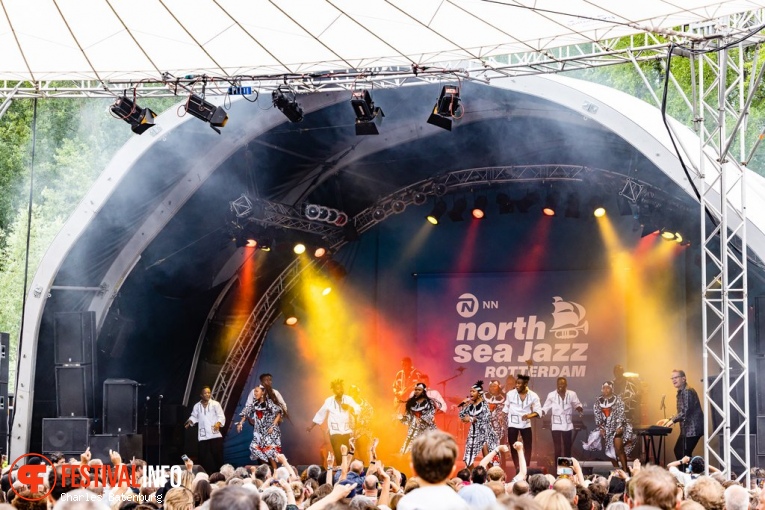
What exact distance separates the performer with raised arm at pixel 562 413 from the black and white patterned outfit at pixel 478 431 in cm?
107

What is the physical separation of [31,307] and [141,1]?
19.1ft

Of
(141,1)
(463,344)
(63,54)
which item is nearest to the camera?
(141,1)

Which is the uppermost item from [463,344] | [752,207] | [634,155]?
[634,155]

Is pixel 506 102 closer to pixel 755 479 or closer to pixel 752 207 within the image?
pixel 752 207

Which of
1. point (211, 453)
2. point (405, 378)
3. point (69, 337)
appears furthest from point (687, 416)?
point (69, 337)

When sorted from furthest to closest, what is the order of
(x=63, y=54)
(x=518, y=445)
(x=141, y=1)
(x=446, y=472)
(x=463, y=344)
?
(x=463, y=344)
(x=63, y=54)
(x=141, y=1)
(x=518, y=445)
(x=446, y=472)

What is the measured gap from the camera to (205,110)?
452 inches

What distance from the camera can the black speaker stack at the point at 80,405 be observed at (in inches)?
523

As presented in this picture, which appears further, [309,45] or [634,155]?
[634,155]

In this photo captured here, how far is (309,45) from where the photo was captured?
993cm

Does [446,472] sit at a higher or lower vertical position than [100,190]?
lower

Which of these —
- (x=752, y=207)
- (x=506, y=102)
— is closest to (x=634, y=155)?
(x=506, y=102)

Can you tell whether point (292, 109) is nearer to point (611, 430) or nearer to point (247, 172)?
point (247, 172)

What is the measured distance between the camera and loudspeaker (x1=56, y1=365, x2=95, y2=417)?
43.9 feet
